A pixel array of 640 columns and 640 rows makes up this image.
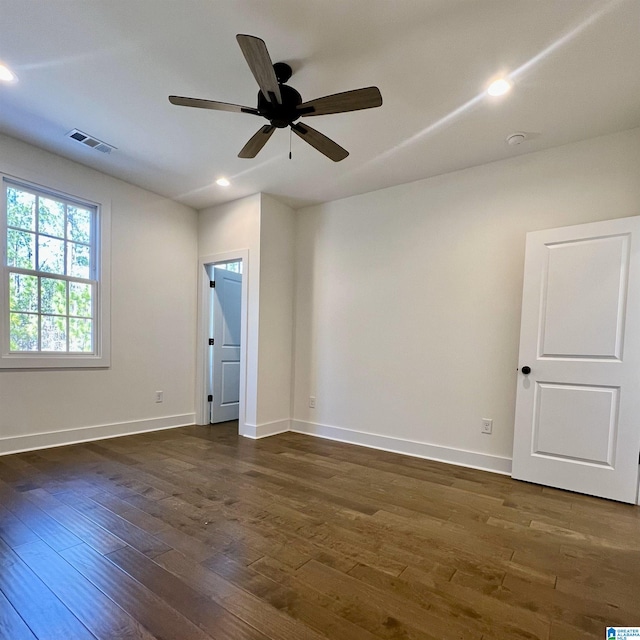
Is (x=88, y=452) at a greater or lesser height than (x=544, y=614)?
lesser

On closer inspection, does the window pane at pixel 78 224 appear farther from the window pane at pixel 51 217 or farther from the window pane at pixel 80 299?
the window pane at pixel 80 299

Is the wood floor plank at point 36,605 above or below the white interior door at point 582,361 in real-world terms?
below

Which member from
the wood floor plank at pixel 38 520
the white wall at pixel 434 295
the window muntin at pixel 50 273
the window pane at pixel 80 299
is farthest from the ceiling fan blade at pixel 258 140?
the wood floor plank at pixel 38 520

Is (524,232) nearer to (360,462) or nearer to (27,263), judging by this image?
(360,462)

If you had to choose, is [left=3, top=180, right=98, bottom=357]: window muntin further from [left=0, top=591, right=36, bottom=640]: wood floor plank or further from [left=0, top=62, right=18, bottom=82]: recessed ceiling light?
[left=0, top=591, right=36, bottom=640]: wood floor plank

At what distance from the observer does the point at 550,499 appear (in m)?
2.52

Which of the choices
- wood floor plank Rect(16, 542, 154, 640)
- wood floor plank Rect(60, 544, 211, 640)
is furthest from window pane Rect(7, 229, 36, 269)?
wood floor plank Rect(60, 544, 211, 640)

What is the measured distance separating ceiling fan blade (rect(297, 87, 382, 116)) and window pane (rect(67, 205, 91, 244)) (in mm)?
2857

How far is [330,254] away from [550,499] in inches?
118

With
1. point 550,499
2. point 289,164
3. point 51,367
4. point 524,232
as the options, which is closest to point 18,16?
point 289,164

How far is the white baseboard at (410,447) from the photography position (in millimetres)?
3070

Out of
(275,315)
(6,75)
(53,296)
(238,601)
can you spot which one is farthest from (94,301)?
(238,601)

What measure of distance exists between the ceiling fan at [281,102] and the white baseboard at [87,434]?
316 cm

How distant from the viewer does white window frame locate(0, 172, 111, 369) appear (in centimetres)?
311
